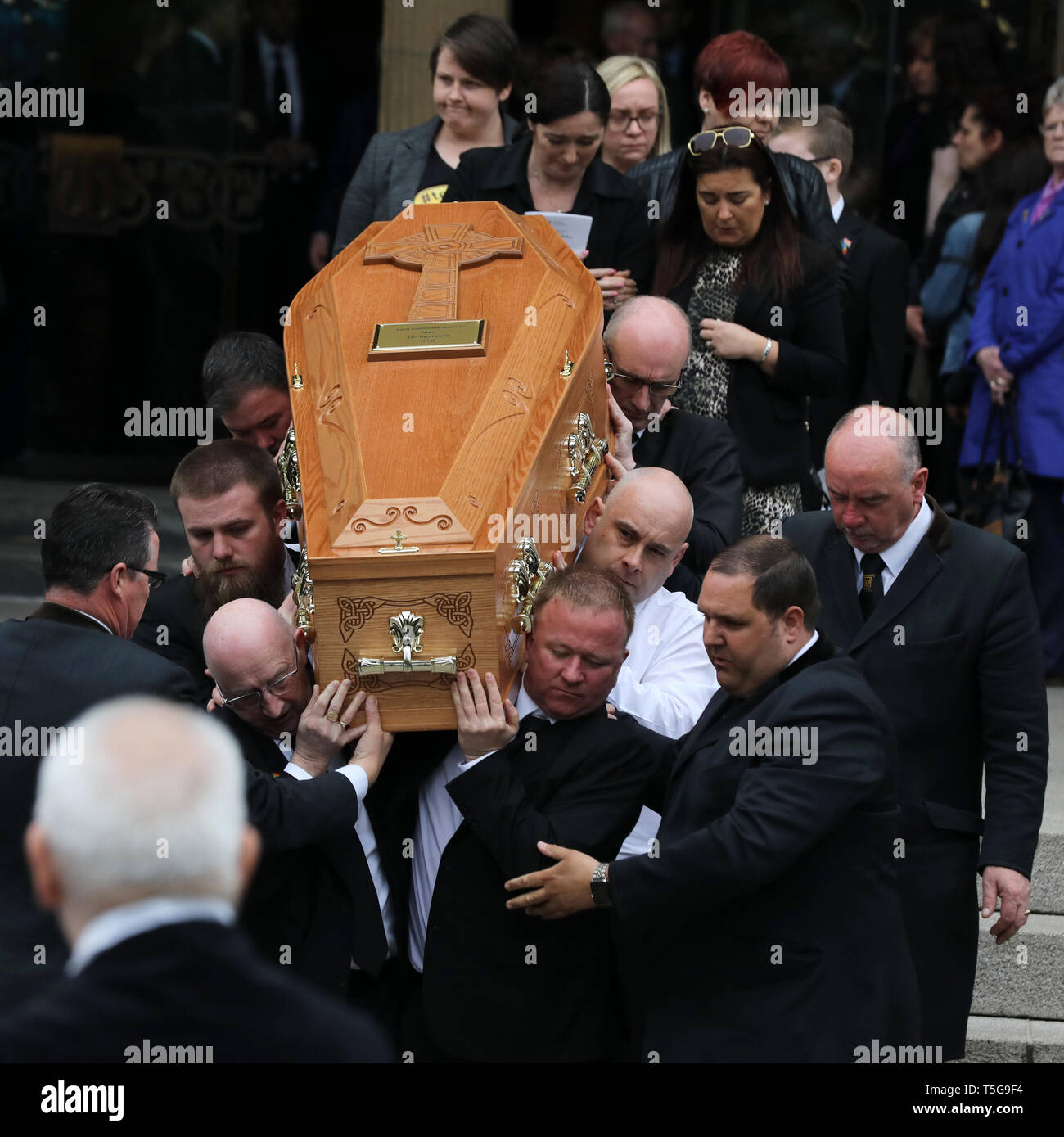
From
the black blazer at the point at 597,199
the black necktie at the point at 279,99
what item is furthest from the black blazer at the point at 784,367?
the black necktie at the point at 279,99

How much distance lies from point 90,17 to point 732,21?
3.23 metres

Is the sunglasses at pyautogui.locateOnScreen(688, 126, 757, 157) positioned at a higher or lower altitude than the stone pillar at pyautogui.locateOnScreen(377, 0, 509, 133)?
lower

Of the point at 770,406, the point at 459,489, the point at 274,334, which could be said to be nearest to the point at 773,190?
the point at 770,406

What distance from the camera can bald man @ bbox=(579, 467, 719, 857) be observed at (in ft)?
15.3

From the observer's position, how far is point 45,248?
9453 millimetres

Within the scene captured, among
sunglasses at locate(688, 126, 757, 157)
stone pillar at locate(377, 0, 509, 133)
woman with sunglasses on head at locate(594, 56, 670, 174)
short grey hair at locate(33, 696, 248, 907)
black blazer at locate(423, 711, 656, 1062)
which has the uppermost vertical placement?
stone pillar at locate(377, 0, 509, 133)

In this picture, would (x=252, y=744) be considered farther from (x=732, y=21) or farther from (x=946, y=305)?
(x=732, y=21)

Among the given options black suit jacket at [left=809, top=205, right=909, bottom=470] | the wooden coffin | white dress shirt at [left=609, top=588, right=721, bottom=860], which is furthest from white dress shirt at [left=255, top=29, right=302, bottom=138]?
white dress shirt at [left=609, top=588, right=721, bottom=860]

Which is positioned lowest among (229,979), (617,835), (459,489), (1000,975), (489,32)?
(1000,975)

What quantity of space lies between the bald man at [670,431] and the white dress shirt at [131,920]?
9.51ft

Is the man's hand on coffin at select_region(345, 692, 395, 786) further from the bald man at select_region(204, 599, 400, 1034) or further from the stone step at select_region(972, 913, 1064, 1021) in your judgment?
A: the stone step at select_region(972, 913, 1064, 1021)

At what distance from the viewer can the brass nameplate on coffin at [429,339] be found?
4492 mm

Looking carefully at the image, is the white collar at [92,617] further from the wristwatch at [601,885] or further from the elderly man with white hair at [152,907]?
the elderly man with white hair at [152,907]

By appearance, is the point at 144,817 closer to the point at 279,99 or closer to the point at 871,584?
the point at 871,584
